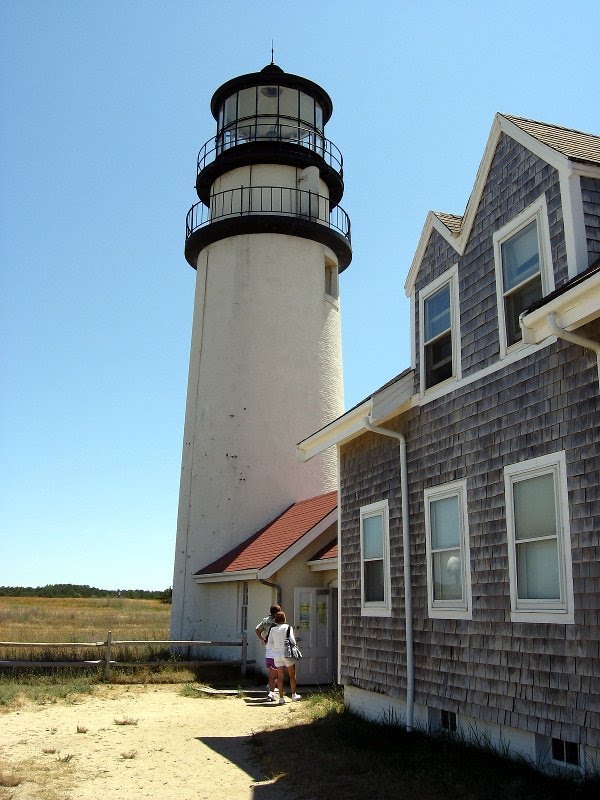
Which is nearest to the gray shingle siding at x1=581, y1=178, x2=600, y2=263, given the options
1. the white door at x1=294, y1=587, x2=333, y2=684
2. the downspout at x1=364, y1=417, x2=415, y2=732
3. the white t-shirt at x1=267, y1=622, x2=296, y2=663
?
the downspout at x1=364, y1=417, x2=415, y2=732

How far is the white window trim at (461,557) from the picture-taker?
31.4 ft

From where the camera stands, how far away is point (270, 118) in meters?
24.8

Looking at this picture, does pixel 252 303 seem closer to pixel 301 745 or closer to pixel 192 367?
pixel 192 367

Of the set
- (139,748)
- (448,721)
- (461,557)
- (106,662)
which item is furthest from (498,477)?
(106,662)

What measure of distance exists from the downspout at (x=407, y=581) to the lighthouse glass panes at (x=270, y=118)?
52.0 feet

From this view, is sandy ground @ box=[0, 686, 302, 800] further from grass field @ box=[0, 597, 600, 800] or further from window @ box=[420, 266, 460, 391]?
window @ box=[420, 266, 460, 391]

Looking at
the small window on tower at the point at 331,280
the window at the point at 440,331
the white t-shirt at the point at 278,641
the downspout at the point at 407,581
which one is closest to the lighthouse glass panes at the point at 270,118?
the small window on tower at the point at 331,280

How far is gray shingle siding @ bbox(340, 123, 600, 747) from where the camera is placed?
7637 mm

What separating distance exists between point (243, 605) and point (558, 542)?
1292 centimetres

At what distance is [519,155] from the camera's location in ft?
31.4

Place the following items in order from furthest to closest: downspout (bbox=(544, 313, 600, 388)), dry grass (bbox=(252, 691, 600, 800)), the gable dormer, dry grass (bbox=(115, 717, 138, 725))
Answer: dry grass (bbox=(115, 717, 138, 725)) < the gable dormer < dry grass (bbox=(252, 691, 600, 800)) < downspout (bbox=(544, 313, 600, 388))

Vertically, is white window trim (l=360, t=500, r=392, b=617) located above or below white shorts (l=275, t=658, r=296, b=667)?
above

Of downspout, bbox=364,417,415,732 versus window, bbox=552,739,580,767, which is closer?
window, bbox=552,739,580,767

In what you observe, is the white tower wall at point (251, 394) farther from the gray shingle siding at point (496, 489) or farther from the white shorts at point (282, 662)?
the gray shingle siding at point (496, 489)
